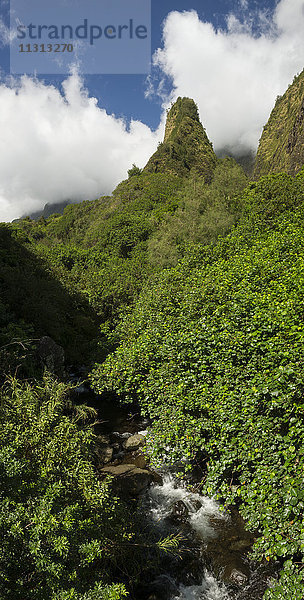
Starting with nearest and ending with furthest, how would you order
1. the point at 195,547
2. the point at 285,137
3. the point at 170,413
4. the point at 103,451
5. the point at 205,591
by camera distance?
1. the point at 205,591
2. the point at 195,547
3. the point at 170,413
4. the point at 103,451
5. the point at 285,137

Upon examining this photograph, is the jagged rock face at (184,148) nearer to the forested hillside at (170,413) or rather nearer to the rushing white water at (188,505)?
the forested hillside at (170,413)

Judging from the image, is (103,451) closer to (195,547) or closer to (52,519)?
(195,547)

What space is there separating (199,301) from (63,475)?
9316 millimetres

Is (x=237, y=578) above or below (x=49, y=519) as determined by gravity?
below

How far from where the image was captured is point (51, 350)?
57.2 ft

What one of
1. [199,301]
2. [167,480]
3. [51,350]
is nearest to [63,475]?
[167,480]

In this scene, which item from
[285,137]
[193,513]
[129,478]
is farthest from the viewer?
[285,137]

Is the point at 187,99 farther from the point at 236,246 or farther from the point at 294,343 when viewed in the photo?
the point at 294,343

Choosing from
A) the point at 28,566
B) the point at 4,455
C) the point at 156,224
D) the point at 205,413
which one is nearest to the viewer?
the point at 28,566

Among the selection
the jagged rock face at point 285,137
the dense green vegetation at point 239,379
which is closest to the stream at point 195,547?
the dense green vegetation at point 239,379

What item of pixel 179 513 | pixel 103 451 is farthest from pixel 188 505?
pixel 103 451

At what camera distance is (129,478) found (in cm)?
1227

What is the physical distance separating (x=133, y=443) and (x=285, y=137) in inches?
6530

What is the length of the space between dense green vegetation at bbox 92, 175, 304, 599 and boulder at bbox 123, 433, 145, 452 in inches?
100
